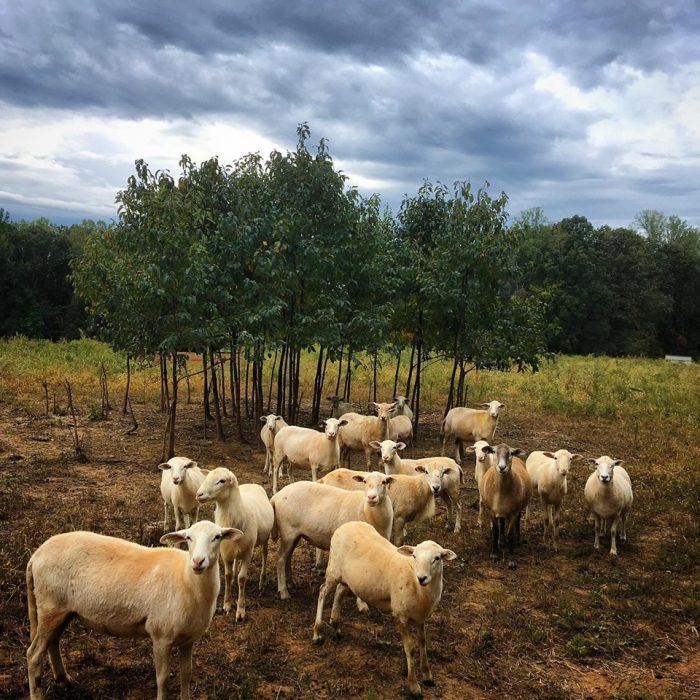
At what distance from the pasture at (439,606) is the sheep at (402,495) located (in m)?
0.71

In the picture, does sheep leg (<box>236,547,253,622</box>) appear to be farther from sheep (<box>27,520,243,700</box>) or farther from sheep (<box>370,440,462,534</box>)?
sheep (<box>370,440,462,534</box>)

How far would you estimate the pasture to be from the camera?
5621mm

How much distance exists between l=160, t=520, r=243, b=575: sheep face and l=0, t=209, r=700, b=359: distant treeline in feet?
135

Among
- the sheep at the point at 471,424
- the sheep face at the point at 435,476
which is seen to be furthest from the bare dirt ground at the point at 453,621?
the sheep at the point at 471,424

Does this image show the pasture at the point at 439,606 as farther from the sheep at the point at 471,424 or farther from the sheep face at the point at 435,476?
the sheep face at the point at 435,476

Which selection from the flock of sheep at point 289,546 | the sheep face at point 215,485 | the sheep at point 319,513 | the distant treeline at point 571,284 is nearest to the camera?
the flock of sheep at point 289,546

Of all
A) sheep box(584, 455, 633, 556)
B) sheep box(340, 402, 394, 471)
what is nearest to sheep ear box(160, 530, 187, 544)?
sheep box(584, 455, 633, 556)

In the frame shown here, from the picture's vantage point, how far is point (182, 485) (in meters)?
8.64

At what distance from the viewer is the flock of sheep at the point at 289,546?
16.1 ft

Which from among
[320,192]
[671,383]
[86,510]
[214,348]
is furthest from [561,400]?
[86,510]

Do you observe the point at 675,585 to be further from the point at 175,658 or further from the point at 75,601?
the point at 75,601

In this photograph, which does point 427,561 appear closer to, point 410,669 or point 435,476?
point 410,669

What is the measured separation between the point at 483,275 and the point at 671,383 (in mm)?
18170

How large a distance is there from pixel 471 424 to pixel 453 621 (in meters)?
8.62
